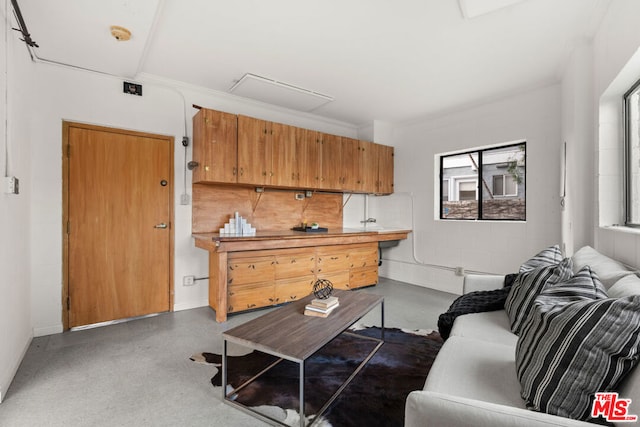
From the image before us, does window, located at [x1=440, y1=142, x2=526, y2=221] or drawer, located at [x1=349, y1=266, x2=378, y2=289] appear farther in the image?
drawer, located at [x1=349, y1=266, x2=378, y2=289]

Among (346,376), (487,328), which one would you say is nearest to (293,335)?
(346,376)

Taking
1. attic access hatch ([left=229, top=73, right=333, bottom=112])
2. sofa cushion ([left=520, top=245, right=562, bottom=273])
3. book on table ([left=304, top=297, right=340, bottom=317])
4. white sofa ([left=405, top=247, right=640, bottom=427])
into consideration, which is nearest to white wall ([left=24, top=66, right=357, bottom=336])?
attic access hatch ([left=229, top=73, right=333, bottom=112])

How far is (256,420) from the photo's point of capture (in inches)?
65.4

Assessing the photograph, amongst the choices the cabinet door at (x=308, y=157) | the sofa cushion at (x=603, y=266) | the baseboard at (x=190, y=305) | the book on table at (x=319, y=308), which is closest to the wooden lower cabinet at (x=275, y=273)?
the baseboard at (x=190, y=305)

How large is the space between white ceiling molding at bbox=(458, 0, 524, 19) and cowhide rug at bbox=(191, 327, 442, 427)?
2579 millimetres

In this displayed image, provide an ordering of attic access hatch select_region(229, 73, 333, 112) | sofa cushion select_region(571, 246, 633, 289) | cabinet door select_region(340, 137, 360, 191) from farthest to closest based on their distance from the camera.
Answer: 1. cabinet door select_region(340, 137, 360, 191)
2. attic access hatch select_region(229, 73, 333, 112)
3. sofa cushion select_region(571, 246, 633, 289)

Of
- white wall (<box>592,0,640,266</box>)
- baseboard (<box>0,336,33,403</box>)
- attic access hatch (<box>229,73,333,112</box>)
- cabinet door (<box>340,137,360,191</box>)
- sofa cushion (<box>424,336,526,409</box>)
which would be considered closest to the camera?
sofa cushion (<box>424,336,526,409</box>)

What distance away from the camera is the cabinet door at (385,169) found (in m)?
4.95

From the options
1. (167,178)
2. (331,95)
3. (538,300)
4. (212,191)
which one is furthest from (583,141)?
(167,178)

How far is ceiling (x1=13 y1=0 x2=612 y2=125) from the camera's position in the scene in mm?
2158

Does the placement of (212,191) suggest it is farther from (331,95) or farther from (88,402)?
(88,402)

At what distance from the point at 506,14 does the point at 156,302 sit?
4232 millimetres

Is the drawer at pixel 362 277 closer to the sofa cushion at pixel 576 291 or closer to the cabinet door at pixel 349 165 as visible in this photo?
the cabinet door at pixel 349 165

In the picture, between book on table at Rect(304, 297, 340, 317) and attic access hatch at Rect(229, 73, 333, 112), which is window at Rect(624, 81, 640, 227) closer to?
book on table at Rect(304, 297, 340, 317)
